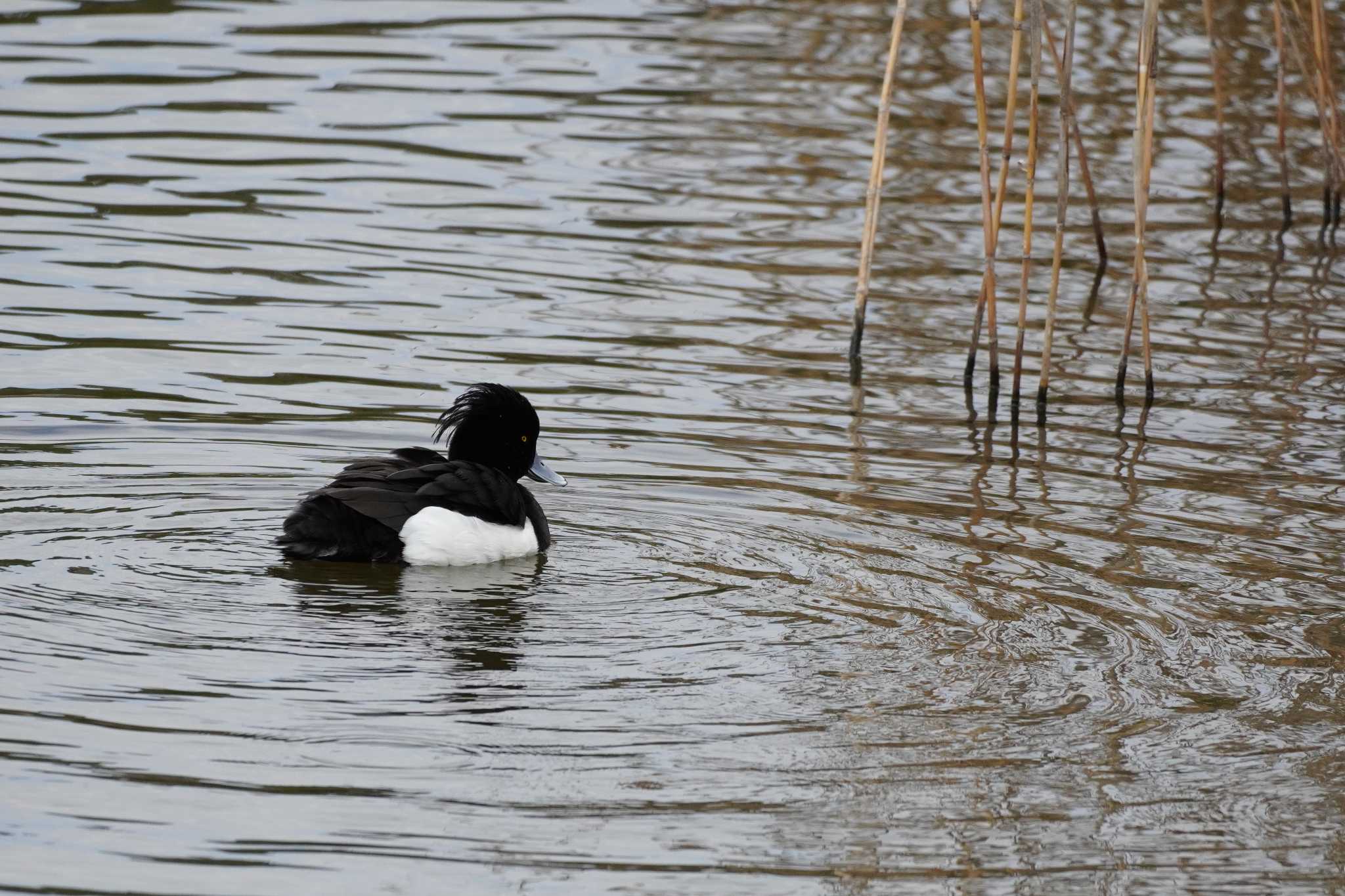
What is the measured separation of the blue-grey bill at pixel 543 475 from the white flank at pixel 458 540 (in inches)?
21.7

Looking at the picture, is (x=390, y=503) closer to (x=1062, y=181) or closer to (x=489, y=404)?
(x=489, y=404)

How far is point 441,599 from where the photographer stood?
820 centimetres

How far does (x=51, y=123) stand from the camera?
1633 centimetres

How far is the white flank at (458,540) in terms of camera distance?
8578 millimetres

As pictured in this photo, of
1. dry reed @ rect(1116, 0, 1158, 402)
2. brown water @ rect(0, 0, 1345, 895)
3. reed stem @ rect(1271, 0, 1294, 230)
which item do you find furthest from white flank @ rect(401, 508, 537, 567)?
reed stem @ rect(1271, 0, 1294, 230)

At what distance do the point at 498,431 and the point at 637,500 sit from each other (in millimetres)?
696

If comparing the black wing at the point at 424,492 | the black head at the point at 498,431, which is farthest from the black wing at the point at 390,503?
the black head at the point at 498,431

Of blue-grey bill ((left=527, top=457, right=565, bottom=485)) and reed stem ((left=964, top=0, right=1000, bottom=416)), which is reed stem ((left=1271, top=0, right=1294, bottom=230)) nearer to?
reed stem ((left=964, top=0, right=1000, bottom=416))

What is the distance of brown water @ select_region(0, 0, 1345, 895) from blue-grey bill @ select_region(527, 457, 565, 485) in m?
0.18

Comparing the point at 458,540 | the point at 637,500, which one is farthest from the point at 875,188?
the point at 458,540

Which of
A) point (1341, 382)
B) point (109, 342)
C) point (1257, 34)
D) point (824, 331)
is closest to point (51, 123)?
point (109, 342)

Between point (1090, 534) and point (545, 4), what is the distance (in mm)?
13917

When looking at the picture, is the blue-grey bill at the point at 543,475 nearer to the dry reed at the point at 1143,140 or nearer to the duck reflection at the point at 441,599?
the duck reflection at the point at 441,599

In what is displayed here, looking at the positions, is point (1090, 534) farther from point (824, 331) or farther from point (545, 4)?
point (545, 4)
